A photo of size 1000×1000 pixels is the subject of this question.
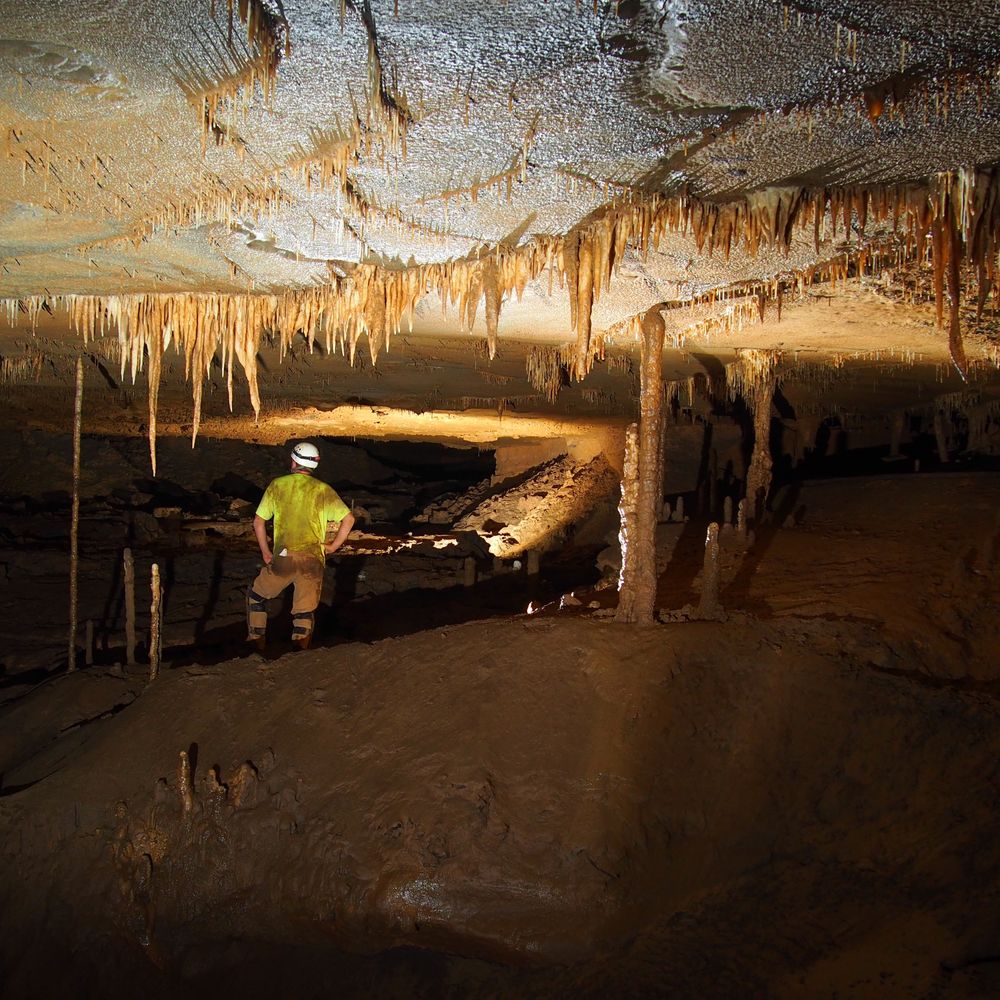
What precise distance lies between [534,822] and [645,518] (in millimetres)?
2550

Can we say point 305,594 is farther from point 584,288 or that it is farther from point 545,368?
point 545,368

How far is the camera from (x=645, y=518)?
6258mm

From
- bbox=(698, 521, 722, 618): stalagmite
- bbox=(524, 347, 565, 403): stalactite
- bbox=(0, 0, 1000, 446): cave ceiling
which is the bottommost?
bbox=(698, 521, 722, 618): stalagmite

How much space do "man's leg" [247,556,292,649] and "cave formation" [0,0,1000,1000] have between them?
261mm

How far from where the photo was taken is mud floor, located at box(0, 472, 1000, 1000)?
4.03m

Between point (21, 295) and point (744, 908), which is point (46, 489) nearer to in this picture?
point (21, 295)

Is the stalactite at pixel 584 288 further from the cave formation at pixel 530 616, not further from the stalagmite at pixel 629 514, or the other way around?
the stalagmite at pixel 629 514

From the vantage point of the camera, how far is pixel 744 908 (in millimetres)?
4156

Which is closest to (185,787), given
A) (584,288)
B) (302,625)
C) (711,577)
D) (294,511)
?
(302,625)

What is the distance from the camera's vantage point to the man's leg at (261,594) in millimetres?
7082

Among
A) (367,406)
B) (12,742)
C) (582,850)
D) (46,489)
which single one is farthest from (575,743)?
(46,489)

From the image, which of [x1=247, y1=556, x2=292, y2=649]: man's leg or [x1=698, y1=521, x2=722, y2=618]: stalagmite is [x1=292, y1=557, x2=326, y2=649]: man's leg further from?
[x1=698, y1=521, x2=722, y2=618]: stalagmite

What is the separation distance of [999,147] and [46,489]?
22.1m

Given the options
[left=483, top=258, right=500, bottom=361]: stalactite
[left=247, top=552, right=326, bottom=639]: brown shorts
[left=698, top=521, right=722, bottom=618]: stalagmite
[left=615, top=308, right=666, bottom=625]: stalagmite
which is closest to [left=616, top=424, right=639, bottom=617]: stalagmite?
[left=615, top=308, right=666, bottom=625]: stalagmite
